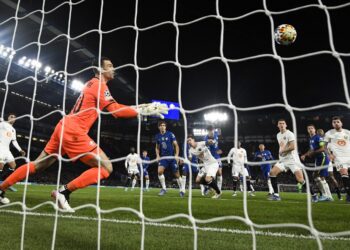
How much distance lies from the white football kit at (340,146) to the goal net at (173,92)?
38.6 inches

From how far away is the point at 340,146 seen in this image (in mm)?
6602

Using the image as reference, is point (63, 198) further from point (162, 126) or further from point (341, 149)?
point (341, 149)

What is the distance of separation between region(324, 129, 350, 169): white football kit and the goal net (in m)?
0.98

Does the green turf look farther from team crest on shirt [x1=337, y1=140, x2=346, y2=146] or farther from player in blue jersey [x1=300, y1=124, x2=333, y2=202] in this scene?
player in blue jersey [x1=300, y1=124, x2=333, y2=202]

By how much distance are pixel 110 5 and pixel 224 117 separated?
16.1 meters

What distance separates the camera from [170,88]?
26.0 meters

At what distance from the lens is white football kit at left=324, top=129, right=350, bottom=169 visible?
21.3ft

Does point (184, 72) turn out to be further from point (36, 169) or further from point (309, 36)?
point (36, 169)

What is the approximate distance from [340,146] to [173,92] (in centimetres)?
2077

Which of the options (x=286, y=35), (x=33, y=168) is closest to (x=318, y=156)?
(x=286, y=35)

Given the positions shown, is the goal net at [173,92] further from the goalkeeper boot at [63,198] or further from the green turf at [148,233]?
the goalkeeper boot at [63,198]

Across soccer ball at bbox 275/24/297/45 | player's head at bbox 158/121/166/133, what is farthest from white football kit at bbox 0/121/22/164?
soccer ball at bbox 275/24/297/45

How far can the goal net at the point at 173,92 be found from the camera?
261 cm

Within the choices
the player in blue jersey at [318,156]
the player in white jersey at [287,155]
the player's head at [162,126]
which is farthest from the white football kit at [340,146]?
the player's head at [162,126]
